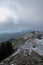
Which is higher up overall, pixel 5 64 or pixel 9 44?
pixel 9 44

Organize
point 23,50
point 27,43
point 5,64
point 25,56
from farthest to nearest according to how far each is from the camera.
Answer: point 27,43 < point 23,50 < point 25,56 < point 5,64

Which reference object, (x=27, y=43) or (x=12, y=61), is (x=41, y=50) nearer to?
(x=27, y=43)

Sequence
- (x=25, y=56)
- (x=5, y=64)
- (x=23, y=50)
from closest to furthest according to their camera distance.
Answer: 1. (x=5, y=64)
2. (x=25, y=56)
3. (x=23, y=50)

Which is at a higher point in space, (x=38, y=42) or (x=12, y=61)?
(x=38, y=42)

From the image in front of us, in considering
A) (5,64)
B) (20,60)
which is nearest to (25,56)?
(20,60)

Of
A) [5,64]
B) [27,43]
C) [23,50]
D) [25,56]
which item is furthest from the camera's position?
[27,43]

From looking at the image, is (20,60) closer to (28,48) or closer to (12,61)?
(12,61)

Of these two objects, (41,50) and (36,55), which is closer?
(36,55)

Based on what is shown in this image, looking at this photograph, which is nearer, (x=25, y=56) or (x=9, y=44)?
(x=25, y=56)

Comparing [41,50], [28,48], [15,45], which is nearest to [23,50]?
[28,48]
